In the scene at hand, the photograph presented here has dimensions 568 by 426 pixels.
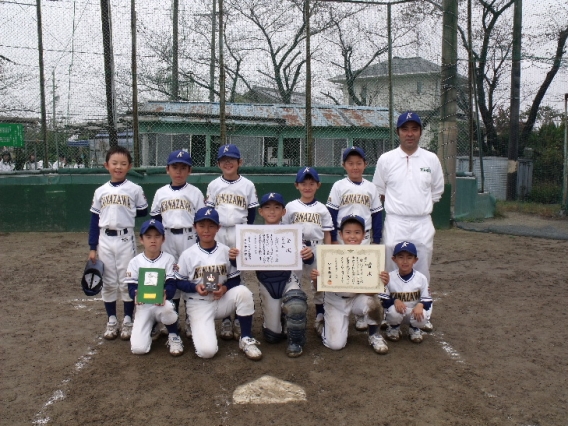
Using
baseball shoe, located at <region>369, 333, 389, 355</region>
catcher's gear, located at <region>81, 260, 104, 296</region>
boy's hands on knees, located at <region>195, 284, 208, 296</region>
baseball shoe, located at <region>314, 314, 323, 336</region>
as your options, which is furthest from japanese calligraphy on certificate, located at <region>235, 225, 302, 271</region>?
catcher's gear, located at <region>81, 260, 104, 296</region>

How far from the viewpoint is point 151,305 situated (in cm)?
371

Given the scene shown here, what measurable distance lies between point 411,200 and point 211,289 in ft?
5.62

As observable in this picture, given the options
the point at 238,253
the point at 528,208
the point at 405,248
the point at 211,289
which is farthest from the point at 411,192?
the point at 528,208

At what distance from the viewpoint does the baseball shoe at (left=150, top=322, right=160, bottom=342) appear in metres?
3.92

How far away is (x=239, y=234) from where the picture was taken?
12.4 feet

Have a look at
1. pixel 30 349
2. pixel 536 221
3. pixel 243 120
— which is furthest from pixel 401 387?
pixel 536 221

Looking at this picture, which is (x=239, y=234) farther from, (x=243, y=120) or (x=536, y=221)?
(x=536, y=221)

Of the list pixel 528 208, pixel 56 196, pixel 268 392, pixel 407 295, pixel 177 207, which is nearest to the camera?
pixel 268 392

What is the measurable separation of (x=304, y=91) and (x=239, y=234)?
5.49 meters

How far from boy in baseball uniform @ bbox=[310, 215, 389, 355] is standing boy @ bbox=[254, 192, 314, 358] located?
19cm

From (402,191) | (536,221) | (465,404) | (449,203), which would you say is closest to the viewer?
(465,404)

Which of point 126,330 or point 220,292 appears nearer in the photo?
point 220,292

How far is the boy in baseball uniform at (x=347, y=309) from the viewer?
3717 mm

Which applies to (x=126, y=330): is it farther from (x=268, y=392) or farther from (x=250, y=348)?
(x=268, y=392)
